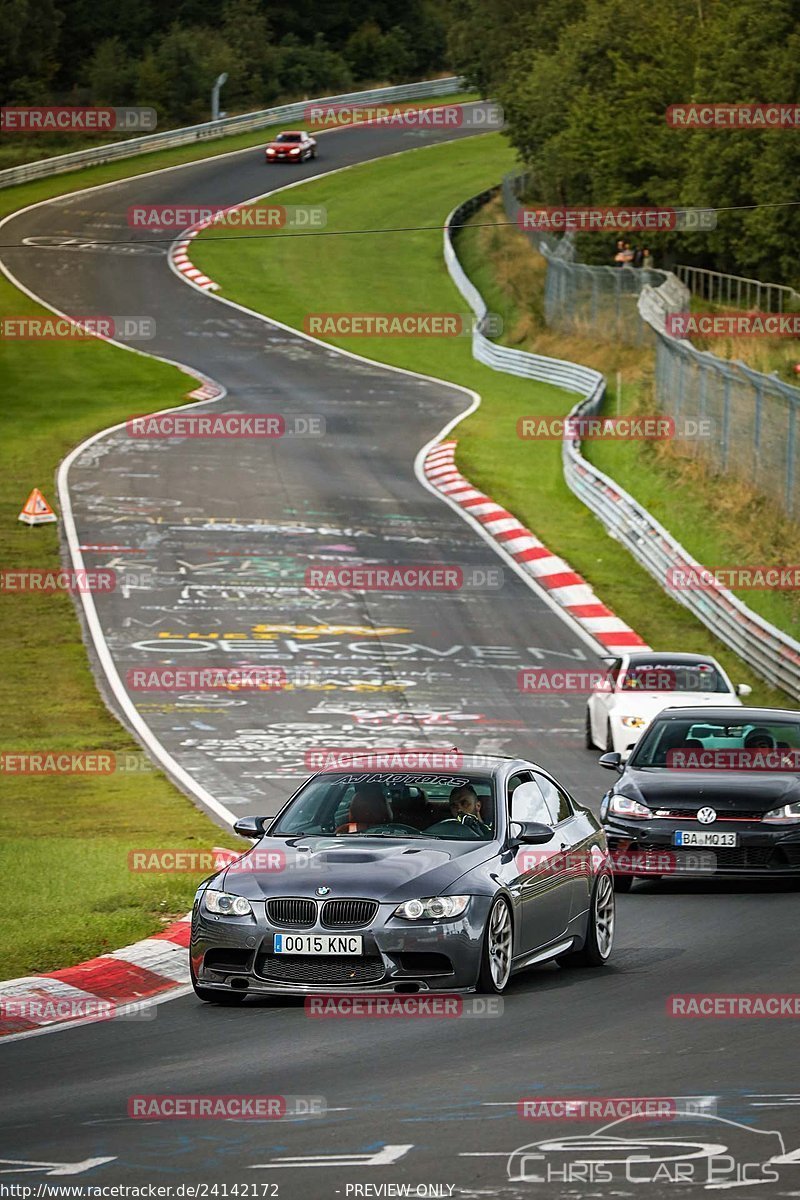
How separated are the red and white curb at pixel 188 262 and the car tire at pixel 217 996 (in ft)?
186

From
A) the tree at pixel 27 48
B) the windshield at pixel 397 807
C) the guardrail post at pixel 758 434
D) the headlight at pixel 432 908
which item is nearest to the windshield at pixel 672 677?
the guardrail post at pixel 758 434

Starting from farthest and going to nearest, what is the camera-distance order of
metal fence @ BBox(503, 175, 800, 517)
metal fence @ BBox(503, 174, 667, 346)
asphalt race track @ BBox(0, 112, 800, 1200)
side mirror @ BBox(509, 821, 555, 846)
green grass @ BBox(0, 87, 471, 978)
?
metal fence @ BBox(503, 174, 667, 346), metal fence @ BBox(503, 175, 800, 517), green grass @ BBox(0, 87, 471, 978), side mirror @ BBox(509, 821, 555, 846), asphalt race track @ BBox(0, 112, 800, 1200)

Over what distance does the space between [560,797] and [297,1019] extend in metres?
2.91

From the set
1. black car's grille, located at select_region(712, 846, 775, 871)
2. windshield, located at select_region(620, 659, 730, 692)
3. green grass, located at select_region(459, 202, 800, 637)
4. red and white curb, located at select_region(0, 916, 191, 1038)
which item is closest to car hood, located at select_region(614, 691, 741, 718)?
windshield, located at select_region(620, 659, 730, 692)

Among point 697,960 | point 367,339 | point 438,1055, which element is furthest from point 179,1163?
point 367,339

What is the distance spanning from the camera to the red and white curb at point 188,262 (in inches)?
2689

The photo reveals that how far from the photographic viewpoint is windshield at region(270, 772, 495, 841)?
11.7 m

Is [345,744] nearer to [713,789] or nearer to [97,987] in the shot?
[713,789]

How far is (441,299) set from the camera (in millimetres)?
66312

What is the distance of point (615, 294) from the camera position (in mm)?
54688

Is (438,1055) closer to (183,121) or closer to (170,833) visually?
(170,833)

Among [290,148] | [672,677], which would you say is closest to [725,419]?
[672,677]

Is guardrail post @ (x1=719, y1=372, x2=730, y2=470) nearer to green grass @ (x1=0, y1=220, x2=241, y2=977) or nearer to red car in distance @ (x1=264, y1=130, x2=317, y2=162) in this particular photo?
green grass @ (x1=0, y1=220, x2=241, y2=977)

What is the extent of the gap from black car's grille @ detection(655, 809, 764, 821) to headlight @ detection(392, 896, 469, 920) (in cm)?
552
